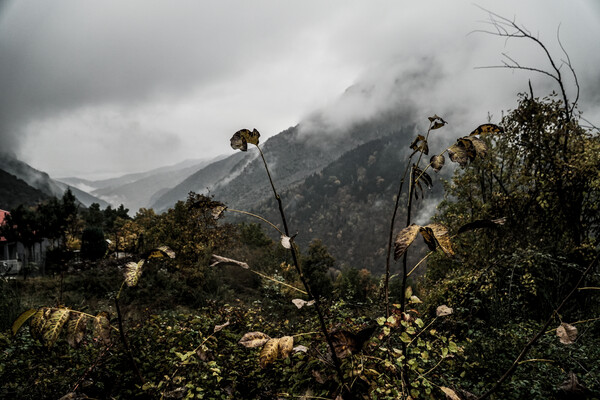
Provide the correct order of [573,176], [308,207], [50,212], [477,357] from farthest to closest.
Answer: [308,207] < [50,212] < [573,176] < [477,357]

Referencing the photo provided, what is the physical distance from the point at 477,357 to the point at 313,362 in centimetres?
194

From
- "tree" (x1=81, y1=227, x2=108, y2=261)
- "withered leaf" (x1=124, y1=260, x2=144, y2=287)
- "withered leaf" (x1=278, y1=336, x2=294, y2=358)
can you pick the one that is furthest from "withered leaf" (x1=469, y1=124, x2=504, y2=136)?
"tree" (x1=81, y1=227, x2=108, y2=261)

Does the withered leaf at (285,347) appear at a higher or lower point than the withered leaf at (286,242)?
lower

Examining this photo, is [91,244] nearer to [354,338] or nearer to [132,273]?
[132,273]

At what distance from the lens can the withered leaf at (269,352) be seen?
3.77 ft

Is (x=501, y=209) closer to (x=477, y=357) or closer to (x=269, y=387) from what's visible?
(x=477, y=357)

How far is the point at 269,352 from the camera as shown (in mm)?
1194

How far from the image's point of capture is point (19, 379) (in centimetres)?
263

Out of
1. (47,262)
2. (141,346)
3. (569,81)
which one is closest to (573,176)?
(569,81)

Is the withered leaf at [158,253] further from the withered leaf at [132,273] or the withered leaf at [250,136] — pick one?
the withered leaf at [250,136]

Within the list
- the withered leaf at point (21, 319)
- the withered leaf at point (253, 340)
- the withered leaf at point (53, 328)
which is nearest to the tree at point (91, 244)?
the withered leaf at point (21, 319)

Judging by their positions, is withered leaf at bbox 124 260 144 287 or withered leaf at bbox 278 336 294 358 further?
withered leaf at bbox 124 260 144 287

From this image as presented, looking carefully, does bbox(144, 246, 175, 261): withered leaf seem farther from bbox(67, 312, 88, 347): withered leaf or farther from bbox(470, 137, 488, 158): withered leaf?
bbox(470, 137, 488, 158): withered leaf

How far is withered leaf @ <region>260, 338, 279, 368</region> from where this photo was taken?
1.15m
